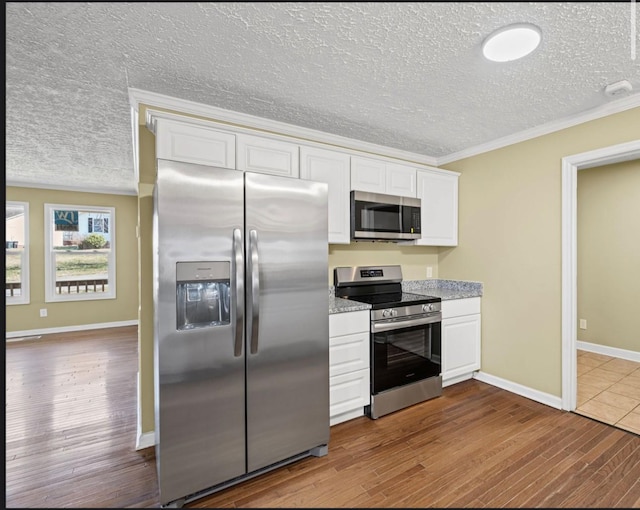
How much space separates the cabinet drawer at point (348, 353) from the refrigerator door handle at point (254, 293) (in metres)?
0.74

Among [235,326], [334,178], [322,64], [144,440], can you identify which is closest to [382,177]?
[334,178]

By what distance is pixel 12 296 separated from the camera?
5.50 metres

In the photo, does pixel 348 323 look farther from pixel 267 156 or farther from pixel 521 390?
pixel 521 390

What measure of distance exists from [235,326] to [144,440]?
131cm

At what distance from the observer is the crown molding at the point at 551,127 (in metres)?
2.49

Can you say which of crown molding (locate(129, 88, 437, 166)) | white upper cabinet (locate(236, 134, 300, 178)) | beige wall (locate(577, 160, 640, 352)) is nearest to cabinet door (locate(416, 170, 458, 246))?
crown molding (locate(129, 88, 437, 166))

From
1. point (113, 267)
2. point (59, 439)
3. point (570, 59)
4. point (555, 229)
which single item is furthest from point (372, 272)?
point (113, 267)

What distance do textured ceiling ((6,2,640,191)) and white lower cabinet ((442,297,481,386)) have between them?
172 centimetres

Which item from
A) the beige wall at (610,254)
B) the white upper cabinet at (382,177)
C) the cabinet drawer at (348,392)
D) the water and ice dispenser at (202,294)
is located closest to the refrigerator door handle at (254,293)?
the water and ice dispenser at (202,294)

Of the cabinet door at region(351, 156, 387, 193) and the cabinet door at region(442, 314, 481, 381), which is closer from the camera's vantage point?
the cabinet door at region(351, 156, 387, 193)

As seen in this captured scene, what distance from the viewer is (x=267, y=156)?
2533mm

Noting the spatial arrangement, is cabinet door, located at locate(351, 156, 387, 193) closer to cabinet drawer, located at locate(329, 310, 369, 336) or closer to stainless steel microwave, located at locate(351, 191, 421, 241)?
stainless steel microwave, located at locate(351, 191, 421, 241)

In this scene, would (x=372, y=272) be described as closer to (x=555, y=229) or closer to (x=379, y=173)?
(x=379, y=173)

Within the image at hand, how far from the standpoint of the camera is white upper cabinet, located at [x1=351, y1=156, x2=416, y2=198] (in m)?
3.03
